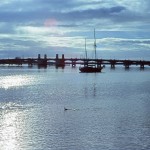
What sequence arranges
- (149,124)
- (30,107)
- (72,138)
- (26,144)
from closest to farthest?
(26,144)
(72,138)
(149,124)
(30,107)

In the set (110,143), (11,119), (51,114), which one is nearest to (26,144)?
(110,143)

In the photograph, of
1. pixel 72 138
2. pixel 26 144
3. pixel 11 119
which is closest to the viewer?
pixel 26 144

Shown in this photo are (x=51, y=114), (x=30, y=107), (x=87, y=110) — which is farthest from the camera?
(x=30, y=107)

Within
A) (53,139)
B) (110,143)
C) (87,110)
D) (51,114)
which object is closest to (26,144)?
(53,139)

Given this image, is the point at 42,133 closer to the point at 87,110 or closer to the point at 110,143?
the point at 110,143

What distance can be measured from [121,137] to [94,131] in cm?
330

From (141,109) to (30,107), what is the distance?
14.7 meters

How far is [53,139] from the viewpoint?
34312mm

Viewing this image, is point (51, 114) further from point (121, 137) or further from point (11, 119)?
point (121, 137)

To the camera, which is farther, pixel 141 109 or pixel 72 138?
pixel 141 109

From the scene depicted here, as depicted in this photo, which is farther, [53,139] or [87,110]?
[87,110]

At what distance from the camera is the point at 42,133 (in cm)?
3662

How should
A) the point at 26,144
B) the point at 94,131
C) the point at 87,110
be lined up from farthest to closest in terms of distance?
1. the point at 87,110
2. the point at 94,131
3. the point at 26,144

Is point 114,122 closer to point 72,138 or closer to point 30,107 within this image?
point 72,138
